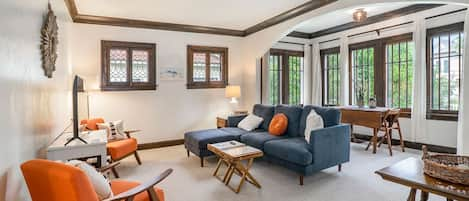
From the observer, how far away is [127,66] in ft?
16.1

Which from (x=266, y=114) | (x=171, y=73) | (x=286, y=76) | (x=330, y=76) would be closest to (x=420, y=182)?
(x=266, y=114)

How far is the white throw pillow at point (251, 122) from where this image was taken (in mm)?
4499

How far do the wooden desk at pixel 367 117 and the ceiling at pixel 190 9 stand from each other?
2.21 metres

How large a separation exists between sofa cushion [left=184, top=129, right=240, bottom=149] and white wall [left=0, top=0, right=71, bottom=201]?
6.08 ft

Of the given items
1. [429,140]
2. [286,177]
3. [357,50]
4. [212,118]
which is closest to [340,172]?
[286,177]

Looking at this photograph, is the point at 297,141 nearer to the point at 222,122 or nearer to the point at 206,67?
the point at 222,122

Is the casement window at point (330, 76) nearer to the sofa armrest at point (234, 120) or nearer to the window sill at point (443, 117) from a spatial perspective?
the window sill at point (443, 117)

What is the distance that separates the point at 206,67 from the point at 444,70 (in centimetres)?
439

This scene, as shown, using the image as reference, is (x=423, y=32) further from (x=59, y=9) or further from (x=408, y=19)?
(x=59, y=9)

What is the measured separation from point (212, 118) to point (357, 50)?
11.8 feet

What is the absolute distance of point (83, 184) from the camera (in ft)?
4.55

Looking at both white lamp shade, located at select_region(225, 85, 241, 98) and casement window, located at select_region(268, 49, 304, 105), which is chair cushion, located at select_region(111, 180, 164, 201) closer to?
white lamp shade, located at select_region(225, 85, 241, 98)

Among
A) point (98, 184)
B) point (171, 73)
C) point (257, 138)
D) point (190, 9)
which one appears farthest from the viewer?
point (171, 73)

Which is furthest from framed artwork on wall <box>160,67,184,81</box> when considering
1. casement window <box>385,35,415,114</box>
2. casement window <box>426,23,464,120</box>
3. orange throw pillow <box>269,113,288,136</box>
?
casement window <box>426,23,464,120</box>
